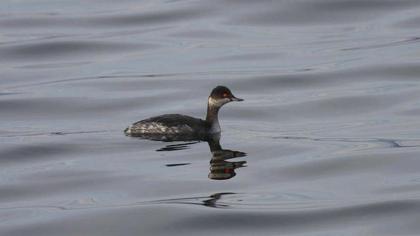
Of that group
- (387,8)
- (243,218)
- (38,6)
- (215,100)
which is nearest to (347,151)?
(215,100)

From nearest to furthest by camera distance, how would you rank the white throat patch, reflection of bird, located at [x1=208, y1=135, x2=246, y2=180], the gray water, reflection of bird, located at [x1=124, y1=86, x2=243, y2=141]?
the gray water, reflection of bird, located at [x1=208, y1=135, x2=246, y2=180], reflection of bird, located at [x1=124, y1=86, x2=243, y2=141], the white throat patch

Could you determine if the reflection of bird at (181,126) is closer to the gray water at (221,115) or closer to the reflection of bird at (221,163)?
the gray water at (221,115)

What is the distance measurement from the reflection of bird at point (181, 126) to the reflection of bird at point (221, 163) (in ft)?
1.00

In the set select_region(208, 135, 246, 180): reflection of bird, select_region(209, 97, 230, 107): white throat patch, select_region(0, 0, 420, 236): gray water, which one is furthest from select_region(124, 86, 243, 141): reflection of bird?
select_region(208, 135, 246, 180): reflection of bird

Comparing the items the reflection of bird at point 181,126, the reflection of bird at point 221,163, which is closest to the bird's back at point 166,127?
the reflection of bird at point 181,126

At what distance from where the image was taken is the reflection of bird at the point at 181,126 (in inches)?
792

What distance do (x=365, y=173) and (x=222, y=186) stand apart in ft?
5.38

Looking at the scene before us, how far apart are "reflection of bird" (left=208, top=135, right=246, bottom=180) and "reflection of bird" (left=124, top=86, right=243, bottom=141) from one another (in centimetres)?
31

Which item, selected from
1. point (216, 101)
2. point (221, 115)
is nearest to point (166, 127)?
point (216, 101)

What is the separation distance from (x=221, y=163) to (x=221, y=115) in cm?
391

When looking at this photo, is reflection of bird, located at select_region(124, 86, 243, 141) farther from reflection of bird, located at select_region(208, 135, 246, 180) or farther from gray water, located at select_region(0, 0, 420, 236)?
reflection of bird, located at select_region(208, 135, 246, 180)

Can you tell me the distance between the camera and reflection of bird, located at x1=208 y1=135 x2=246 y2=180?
706 inches

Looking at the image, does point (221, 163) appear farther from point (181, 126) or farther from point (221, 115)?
point (221, 115)

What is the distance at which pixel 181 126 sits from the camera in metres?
20.2
